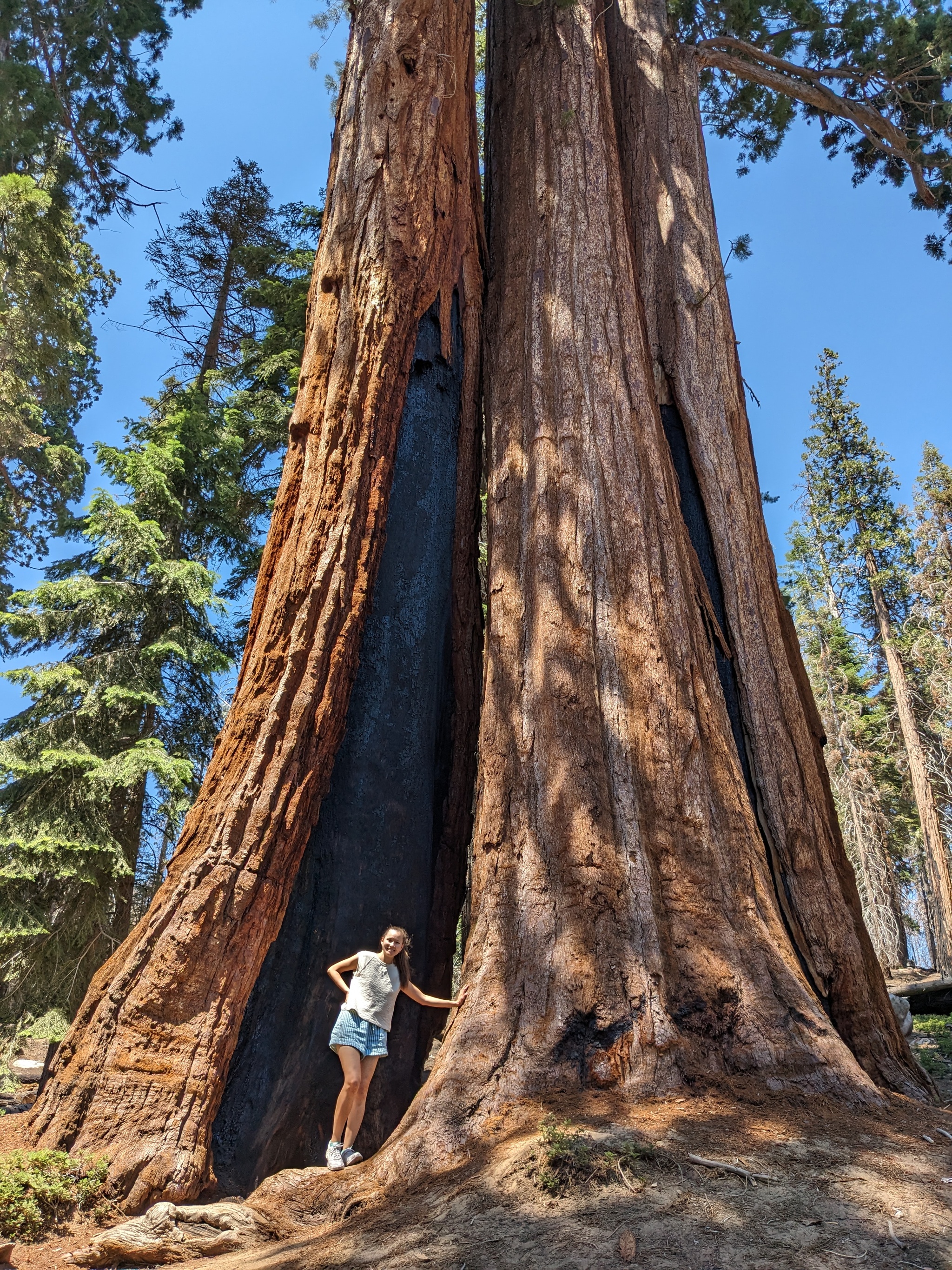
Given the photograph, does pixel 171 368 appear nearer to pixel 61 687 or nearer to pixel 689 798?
pixel 61 687

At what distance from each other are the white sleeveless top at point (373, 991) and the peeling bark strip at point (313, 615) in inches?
19.9

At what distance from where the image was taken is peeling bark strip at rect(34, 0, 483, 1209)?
3.80 meters

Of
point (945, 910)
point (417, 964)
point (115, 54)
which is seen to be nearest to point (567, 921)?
point (417, 964)

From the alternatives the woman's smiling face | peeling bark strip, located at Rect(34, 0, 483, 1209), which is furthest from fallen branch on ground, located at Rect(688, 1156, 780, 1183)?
peeling bark strip, located at Rect(34, 0, 483, 1209)

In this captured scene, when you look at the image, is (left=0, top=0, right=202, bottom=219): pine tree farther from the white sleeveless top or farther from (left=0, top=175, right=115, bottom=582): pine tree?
the white sleeveless top

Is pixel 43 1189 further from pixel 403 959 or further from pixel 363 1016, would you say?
pixel 403 959

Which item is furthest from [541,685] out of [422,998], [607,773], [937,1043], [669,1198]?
[937,1043]

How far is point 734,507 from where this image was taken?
598cm

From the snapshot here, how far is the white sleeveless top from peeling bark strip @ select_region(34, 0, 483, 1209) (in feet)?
1.66

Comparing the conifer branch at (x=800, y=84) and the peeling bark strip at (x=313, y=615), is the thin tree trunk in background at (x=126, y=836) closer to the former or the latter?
the peeling bark strip at (x=313, y=615)

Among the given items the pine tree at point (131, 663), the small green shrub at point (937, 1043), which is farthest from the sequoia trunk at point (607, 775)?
the pine tree at point (131, 663)

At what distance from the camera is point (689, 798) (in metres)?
4.21

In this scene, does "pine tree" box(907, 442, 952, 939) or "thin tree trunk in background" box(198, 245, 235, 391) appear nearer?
"thin tree trunk in background" box(198, 245, 235, 391)

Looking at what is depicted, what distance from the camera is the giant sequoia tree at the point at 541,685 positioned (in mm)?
3697
